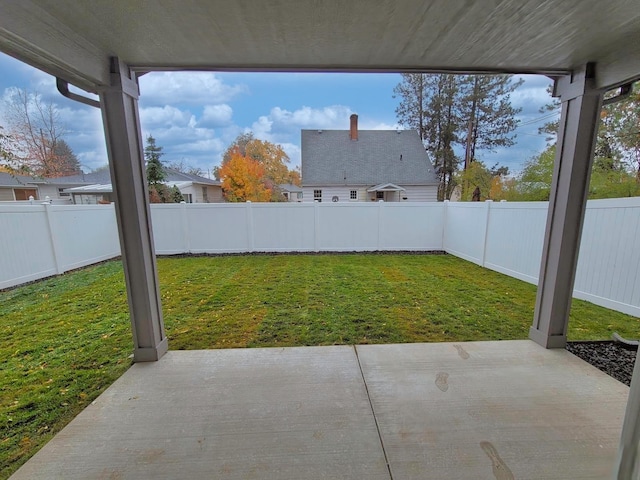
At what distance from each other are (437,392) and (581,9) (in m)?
2.56

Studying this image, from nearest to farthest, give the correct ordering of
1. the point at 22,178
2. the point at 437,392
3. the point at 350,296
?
1. the point at 437,392
2. the point at 350,296
3. the point at 22,178

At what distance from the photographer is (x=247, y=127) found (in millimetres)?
23234

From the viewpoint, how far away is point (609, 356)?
2561 mm

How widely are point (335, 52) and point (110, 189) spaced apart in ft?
58.2

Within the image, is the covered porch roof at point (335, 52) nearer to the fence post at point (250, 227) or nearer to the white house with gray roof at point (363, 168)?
the fence post at point (250, 227)

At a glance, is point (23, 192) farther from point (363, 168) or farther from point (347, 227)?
point (347, 227)

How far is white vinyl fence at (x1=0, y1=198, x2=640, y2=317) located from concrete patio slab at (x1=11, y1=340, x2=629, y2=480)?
2.04 meters

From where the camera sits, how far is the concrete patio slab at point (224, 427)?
150 centimetres

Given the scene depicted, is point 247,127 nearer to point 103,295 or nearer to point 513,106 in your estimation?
point 513,106

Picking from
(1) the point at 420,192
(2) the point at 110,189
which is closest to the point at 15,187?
(2) the point at 110,189

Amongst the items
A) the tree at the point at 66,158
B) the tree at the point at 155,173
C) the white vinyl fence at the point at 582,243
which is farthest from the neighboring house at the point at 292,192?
the white vinyl fence at the point at 582,243

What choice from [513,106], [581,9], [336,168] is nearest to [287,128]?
[336,168]

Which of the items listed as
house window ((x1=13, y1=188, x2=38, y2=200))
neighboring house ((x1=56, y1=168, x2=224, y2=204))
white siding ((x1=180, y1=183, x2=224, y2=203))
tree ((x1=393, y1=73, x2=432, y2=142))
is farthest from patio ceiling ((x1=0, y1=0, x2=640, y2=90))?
house window ((x1=13, y1=188, x2=38, y2=200))

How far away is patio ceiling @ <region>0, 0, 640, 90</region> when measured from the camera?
1.54 m
